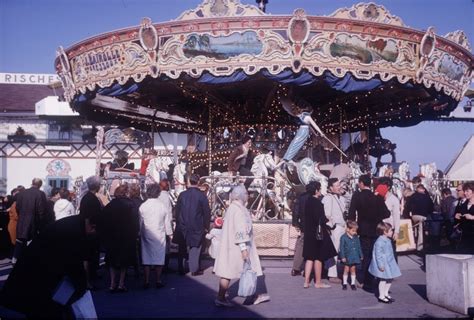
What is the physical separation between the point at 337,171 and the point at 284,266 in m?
4.71

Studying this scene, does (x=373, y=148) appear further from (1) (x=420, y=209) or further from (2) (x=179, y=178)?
(1) (x=420, y=209)

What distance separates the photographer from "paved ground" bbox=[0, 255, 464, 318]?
6.88 meters

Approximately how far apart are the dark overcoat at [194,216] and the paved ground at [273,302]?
30.4 inches

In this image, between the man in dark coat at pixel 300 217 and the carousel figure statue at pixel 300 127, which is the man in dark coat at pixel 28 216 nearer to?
the man in dark coat at pixel 300 217

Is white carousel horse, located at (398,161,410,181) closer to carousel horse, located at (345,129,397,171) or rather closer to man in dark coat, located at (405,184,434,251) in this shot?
carousel horse, located at (345,129,397,171)

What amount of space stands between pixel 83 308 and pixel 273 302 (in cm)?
361

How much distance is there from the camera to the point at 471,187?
8555mm

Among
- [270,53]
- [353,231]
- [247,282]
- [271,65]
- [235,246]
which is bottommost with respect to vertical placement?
[247,282]

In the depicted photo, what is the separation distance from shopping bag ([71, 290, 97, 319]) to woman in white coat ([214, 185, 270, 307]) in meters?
2.57

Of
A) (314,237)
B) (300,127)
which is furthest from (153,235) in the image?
(300,127)

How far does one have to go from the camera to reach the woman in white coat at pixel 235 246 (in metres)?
7.05

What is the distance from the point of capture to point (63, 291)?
440cm

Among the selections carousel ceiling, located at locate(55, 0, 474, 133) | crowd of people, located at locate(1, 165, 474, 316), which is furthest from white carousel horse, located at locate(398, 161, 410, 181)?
crowd of people, located at locate(1, 165, 474, 316)

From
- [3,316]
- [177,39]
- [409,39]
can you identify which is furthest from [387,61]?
[3,316]
